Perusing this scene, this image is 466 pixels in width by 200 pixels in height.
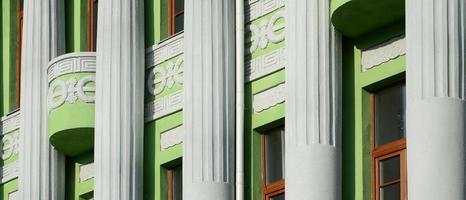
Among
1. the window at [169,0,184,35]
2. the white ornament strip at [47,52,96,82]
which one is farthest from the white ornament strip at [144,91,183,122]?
the white ornament strip at [47,52,96,82]

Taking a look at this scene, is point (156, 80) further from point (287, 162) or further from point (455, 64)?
point (455, 64)

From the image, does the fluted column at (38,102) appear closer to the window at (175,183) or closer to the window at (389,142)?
the window at (175,183)

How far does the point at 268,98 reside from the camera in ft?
163

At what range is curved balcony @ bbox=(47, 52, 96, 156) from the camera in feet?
175

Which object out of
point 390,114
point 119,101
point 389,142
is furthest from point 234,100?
point 389,142

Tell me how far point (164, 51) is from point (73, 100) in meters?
2.27

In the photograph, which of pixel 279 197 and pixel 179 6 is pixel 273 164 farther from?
pixel 179 6

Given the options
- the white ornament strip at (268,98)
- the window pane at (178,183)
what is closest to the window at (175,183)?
the window pane at (178,183)

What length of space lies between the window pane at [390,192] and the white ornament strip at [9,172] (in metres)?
11.2

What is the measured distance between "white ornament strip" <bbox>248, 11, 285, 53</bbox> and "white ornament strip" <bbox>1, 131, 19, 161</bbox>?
7544 millimetres

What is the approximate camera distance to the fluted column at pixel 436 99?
4444cm

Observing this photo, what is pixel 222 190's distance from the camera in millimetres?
49750

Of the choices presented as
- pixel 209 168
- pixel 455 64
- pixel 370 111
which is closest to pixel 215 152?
pixel 209 168

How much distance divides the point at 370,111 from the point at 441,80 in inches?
126
